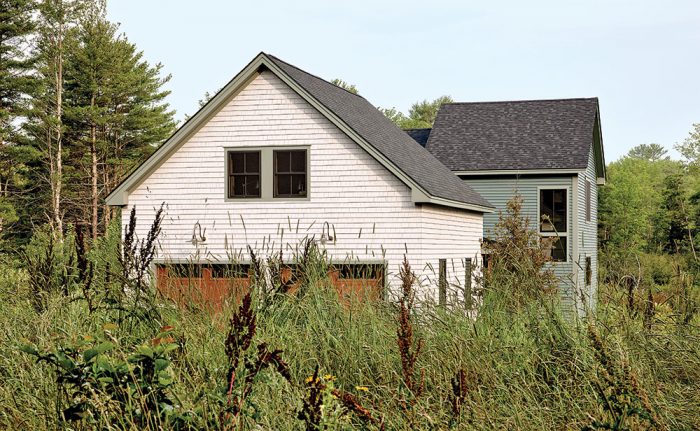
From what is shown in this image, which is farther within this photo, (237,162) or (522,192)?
(522,192)

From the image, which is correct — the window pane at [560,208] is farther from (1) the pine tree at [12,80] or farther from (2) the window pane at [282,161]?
(1) the pine tree at [12,80]

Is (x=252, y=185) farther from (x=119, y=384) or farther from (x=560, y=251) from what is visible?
(x=119, y=384)

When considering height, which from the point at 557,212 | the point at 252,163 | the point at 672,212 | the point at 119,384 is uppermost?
the point at 252,163

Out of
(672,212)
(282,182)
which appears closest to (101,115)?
(282,182)

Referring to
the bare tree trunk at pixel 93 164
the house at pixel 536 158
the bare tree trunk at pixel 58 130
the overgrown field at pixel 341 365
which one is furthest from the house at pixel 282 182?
the bare tree trunk at pixel 93 164

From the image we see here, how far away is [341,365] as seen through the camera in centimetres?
738

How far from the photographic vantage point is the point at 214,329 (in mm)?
7773

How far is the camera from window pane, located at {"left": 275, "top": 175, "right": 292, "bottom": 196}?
21781 millimetres

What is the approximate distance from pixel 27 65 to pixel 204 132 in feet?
71.3

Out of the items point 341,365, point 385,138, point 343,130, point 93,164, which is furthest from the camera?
point 93,164

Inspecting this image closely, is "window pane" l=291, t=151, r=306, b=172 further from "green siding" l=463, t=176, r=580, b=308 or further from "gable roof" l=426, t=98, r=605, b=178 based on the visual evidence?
"gable roof" l=426, t=98, r=605, b=178

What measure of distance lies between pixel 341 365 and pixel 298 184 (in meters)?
14.7

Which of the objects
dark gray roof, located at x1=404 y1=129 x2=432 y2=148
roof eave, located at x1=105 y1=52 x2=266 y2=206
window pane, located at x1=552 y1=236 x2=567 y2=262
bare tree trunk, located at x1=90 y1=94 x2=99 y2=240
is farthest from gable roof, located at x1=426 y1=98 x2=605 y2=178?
bare tree trunk, located at x1=90 y1=94 x2=99 y2=240

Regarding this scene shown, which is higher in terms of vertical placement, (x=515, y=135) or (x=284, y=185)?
(x=515, y=135)
